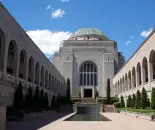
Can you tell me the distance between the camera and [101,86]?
53.3m

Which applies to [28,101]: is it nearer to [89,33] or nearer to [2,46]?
[2,46]

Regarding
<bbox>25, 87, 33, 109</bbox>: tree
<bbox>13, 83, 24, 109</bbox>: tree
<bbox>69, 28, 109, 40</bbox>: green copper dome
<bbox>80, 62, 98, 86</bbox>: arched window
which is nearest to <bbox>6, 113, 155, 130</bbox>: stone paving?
<bbox>13, 83, 24, 109</bbox>: tree

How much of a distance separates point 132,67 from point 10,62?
15138 mm

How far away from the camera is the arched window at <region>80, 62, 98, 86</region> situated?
5442 cm

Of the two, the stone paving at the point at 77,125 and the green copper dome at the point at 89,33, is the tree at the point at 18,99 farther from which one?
the green copper dome at the point at 89,33

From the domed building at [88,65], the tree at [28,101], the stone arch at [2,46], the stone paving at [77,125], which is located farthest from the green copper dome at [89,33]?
the stone paving at [77,125]

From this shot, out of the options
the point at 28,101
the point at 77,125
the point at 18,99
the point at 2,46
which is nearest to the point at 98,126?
the point at 77,125

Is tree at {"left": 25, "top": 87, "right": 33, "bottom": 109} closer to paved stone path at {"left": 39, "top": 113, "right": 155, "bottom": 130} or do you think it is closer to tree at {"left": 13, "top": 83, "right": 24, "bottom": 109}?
tree at {"left": 13, "top": 83, "right": 24, "bottom": 109}

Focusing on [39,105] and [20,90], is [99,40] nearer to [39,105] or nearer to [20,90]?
[39,105]

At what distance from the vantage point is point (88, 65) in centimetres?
5556

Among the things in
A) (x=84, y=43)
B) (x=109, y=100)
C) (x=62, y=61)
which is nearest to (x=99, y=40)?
(x=84, y=43)

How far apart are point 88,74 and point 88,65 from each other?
201 cm

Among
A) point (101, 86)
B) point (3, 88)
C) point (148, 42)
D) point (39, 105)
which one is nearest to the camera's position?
point (3, 88)

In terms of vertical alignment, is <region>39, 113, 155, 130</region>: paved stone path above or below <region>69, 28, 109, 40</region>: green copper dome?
below
